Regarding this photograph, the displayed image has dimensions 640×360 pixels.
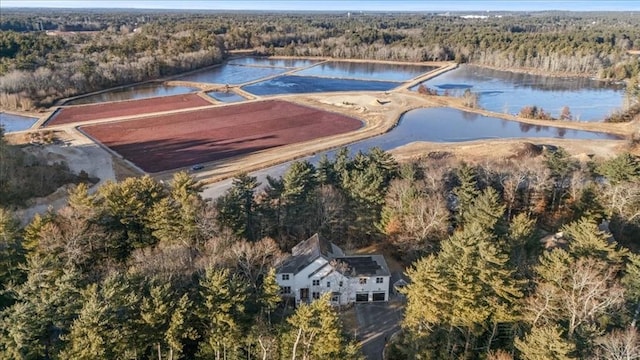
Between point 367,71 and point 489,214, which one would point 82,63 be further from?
point 489,214

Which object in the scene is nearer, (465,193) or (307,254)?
(307,254)

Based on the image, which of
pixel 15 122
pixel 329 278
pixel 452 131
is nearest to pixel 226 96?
pixel 15 122

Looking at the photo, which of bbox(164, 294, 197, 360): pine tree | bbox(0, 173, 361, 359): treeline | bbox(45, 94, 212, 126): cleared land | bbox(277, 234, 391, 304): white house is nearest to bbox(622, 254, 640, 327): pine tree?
bbox(277, 234, 391, 304): white house

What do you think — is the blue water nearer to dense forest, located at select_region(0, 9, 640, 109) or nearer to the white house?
dense forest, located at select_region(0, 9, 640, 109)

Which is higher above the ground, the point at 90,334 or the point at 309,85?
the point at 309,85

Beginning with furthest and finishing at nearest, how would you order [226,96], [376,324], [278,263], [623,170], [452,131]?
[226,96], [452,131], [623,170], [278,263], [376,324]

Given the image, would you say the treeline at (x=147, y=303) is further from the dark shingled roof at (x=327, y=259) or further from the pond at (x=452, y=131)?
the pond at (x=452, y=131)
